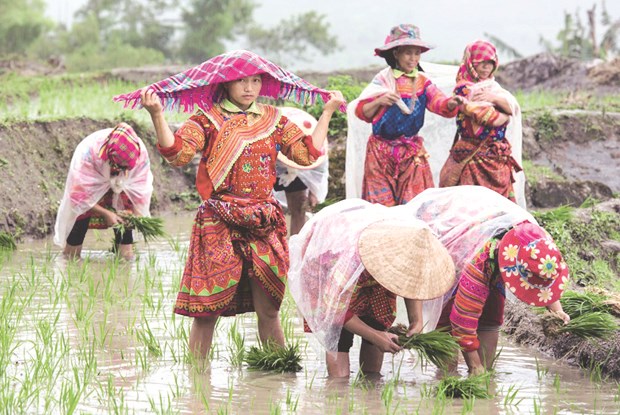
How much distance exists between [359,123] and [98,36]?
25.9 meters

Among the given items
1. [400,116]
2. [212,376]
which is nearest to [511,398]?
[212,376]

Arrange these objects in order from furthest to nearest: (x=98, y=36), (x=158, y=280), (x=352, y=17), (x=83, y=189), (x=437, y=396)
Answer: (x=352, y=17)
(x=98, y=36)
(x=83, y=189)
(x=158, y=280)
(x=437, y=396)

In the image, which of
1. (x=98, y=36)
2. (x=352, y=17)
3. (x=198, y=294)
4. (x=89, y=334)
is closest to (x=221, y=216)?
(x=198, y=294)

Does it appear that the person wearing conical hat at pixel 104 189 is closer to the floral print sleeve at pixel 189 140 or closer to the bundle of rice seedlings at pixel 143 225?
the bundle of rice seedlings at pixel 143 225

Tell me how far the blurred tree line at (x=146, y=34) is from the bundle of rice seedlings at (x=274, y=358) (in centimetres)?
2000

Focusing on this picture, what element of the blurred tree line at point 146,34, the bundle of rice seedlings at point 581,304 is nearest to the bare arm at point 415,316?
the bundle of rice seedlings at point 581,304

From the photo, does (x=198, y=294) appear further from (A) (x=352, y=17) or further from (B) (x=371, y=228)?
(A) (x=352, y=17)

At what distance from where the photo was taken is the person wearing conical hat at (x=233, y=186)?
17.9ft

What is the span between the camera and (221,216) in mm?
5496

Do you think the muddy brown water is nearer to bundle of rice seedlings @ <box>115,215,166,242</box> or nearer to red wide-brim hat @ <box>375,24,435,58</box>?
bundle of rice seedlings @ <box>115,215,166,242</box>

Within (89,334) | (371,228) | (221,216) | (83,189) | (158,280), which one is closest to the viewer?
(371,228)

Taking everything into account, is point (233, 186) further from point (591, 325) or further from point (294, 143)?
point (591, 325)

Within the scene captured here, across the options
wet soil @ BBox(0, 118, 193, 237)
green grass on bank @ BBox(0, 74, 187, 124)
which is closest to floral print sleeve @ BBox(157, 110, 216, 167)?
wet soil @ BBox(0, 118, 193, 237)

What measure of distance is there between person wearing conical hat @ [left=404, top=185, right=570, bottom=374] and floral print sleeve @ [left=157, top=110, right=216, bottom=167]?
3.30 feet
